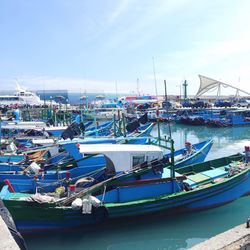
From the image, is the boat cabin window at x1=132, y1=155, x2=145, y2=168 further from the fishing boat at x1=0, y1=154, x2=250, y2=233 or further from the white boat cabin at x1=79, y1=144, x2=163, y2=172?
the fishing boat at x1=0, y1=154, x2=250, y2=233

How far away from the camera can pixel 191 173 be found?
1345cm

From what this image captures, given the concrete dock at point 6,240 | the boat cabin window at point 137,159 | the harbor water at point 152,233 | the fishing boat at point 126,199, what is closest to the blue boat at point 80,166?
the boat cabin window at point 137,159

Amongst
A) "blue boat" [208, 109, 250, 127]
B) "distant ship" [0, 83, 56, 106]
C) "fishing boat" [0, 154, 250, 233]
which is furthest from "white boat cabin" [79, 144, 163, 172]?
"distant ship" [0, 83, 56, 106]

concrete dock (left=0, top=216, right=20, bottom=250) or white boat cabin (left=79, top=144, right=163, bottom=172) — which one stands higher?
concrete dock (left=0, top=216, right=20, bottom=250)

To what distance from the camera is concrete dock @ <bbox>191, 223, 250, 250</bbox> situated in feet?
17.0

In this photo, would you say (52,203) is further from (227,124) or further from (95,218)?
(227,124)

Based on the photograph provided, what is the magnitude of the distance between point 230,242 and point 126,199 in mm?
5409

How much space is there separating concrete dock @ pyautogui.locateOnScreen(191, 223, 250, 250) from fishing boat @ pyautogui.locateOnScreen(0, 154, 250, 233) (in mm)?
4660

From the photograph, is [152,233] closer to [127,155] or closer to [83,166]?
[127,155]

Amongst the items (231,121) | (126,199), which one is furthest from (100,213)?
(231,121)

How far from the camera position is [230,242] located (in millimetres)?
5320

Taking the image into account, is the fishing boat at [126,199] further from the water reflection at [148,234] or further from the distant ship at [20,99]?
the distant ship at [20,99]

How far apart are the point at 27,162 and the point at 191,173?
25.6 ft

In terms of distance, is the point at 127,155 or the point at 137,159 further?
the point at 137,159
